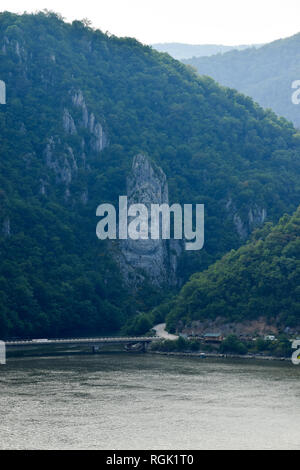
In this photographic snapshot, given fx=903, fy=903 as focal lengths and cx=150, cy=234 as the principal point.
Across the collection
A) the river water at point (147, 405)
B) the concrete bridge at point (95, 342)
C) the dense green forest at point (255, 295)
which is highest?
the dense green forest at point (255, 295)

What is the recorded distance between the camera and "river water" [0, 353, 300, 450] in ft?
315

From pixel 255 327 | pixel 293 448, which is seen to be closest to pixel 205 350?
pixel 255 327

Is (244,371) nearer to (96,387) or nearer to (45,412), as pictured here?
(96,387)

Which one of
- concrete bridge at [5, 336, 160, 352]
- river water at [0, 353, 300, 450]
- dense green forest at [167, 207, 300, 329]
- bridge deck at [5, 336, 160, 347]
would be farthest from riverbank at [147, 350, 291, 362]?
dense green forest at [167, 207, 300, 329]

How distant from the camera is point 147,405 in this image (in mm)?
114812

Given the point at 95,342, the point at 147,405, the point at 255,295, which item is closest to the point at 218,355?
the point at 255,295

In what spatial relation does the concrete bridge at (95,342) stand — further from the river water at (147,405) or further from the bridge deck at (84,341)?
the river water at (147,405)

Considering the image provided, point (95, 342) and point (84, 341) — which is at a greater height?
point (84, 341)

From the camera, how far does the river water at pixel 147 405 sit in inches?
3777

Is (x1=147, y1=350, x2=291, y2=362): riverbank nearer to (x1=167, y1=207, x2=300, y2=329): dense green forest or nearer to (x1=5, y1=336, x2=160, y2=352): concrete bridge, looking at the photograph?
(x1=5, y1=336, x2=160, y2=352): concrete bridge

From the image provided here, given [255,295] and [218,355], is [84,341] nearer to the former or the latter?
[218,355]

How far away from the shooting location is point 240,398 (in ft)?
392

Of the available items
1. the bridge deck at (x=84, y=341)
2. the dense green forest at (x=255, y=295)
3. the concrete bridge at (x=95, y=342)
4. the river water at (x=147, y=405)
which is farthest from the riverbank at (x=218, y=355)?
the dense green forest at (x=255, y=295)

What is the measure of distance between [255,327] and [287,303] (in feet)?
26.7
